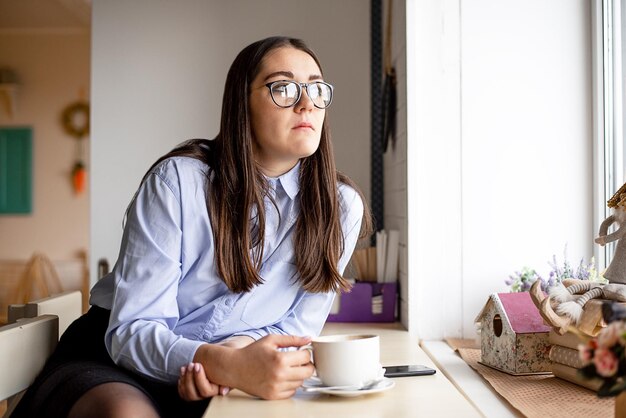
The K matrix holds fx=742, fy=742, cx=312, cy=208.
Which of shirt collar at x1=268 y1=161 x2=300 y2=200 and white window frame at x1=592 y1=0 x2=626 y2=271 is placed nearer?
shirt collar at x1=268 y1=161 x2=300 y2=200

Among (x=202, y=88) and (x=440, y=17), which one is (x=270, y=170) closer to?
(x=440, y=17)

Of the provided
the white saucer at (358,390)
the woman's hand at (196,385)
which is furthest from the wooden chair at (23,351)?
the white saucer at (358,390)

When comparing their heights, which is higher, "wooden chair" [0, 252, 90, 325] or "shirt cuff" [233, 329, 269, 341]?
"shirt cuff" [233, 329, 269, 341]

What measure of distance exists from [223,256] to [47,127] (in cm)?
561

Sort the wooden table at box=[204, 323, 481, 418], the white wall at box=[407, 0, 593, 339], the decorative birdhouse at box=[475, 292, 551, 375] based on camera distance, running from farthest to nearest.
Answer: the white wall at box=[407, 0, 593, 339] → the decorative birdhouse at box=[475, 292, 551, 375] → the wooden table at box=[204, 323, 481, 418]

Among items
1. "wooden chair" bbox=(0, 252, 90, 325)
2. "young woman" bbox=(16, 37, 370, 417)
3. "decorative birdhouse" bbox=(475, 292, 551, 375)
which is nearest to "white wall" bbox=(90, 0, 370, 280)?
"young woman" bbox=(16, 37, 370, 417)

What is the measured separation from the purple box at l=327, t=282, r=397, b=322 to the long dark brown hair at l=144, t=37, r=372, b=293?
0.78m

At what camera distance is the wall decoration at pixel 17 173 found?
21.5 feet

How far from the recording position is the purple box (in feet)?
8.05

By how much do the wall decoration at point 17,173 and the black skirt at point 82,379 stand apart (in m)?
5.39

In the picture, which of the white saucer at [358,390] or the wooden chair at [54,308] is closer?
the white saucer at [358,390]

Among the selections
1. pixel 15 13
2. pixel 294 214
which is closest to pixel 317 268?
pixel 294 214

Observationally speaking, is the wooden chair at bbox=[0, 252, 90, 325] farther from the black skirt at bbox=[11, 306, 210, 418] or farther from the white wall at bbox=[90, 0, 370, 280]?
the black skirt at bbox=[11, 306, 210, 418]

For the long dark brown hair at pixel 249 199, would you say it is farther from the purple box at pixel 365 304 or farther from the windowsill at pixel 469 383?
the purple box at pixel 365 304
